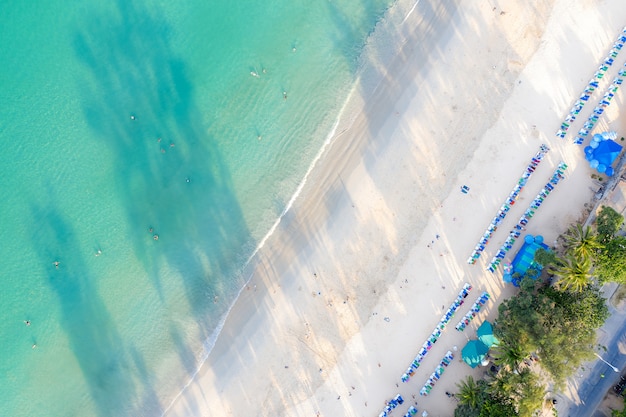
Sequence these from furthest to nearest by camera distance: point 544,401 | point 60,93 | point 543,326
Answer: point 60,93, point 544,401, point 543,326

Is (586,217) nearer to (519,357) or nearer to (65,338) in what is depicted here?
(519,357)

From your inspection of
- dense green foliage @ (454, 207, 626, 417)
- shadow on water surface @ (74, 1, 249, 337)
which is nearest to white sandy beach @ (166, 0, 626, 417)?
dense green foliage @ (454, 207, 626, 417)

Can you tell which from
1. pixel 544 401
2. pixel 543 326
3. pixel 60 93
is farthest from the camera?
pixel 60 93

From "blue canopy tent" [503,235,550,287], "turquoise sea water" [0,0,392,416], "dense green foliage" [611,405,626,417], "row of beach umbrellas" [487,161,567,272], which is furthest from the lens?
"turquoise sea water" [0,0,392,416]

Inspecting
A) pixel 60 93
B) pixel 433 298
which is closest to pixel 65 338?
pixel 60 93

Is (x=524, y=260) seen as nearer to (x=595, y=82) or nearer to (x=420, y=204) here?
(x=420, y=204)

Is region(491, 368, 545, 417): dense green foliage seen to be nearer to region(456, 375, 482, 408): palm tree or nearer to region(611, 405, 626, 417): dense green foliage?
region(456, 375, 482, 408): palm tree

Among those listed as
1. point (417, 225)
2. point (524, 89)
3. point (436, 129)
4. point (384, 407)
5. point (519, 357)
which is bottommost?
point (384, 407)
